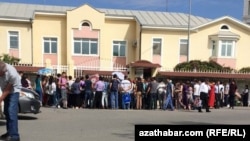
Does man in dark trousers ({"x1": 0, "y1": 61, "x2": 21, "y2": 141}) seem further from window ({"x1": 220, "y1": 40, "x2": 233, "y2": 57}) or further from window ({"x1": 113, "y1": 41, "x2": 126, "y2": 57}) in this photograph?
window ({"x1": 220, "y1": 40, "x2": 233, "y2": 57})

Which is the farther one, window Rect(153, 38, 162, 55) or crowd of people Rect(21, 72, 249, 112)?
window Rect(153, 38, 162, 55)

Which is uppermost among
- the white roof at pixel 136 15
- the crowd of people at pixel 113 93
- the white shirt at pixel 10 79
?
the white roof at pixel 136 15

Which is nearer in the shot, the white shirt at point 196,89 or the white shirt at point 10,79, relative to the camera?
the white shirt at point 10,79

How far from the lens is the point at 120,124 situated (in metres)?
11.5

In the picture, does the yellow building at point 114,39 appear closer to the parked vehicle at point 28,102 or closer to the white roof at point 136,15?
the white roof at point 136,15

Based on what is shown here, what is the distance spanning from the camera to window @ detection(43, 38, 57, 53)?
112ft

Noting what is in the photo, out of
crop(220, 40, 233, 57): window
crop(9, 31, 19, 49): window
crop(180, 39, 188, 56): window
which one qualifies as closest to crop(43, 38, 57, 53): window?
crop(9, 31, 19, 49): window

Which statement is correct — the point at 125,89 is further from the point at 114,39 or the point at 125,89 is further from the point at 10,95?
the point at 114,39

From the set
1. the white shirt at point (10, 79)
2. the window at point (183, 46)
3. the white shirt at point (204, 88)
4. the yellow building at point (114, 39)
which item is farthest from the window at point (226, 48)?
the white shirt at point (10, 79)

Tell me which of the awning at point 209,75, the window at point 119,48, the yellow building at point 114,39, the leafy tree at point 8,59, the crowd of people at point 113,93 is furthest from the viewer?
the window at point 119,48

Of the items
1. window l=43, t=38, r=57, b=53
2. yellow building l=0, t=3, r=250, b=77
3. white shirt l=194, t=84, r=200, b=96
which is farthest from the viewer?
window l=43, t=38, r=57, b=53

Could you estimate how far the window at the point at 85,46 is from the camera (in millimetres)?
34397

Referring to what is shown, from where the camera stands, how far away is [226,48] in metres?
34.9

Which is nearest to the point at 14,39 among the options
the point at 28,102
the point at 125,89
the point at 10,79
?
the point at 125,89
